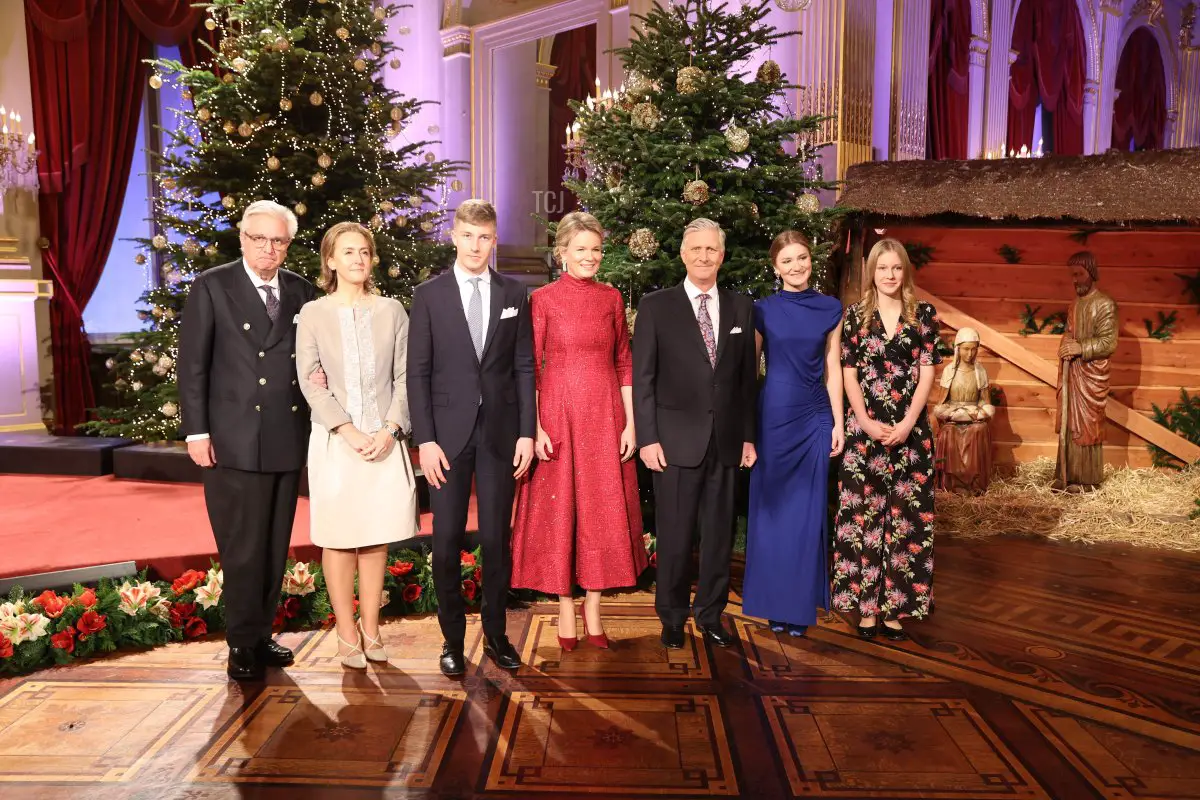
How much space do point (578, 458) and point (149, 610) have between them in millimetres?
1870

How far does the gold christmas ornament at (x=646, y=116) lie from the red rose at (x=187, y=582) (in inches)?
119

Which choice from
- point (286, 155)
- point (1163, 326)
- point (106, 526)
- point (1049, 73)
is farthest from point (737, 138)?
point (1049, 73)

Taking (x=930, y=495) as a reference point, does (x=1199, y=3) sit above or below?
above

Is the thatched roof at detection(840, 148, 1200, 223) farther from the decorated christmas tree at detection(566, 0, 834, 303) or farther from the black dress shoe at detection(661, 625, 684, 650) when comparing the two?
the black dress shoe at detection(661, 625, 684, 650)

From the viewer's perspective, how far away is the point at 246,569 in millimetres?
3363

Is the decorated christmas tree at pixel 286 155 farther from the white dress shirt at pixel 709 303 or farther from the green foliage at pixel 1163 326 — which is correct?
the green foliage at pixel 1163 326

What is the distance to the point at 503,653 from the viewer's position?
11.6 ft

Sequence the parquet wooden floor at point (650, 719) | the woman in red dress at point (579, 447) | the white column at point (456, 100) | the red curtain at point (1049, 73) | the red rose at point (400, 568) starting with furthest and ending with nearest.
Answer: the red curtain at point (1049, 73) < the white column at point (456, 100) < the red rose at point (400, 568) < the woman in red dress at point (579, 447) < the parquet wooden floor at point (650, 719)

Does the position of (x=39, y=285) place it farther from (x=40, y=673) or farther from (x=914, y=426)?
(x=914, y=426)

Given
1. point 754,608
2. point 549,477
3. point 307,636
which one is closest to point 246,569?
point 307,636

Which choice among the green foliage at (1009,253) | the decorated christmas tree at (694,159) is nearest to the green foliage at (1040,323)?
the green foliage at (1009,253)

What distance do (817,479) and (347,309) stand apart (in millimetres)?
1980

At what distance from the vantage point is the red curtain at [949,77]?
36.3 feet

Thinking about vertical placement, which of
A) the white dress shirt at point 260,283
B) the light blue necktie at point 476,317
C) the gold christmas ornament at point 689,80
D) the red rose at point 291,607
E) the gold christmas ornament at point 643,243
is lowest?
the red rose at point 291,607
